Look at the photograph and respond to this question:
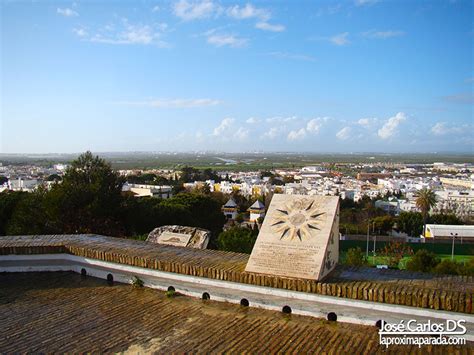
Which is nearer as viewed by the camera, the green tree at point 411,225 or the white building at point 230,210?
the green tree at point 411,225

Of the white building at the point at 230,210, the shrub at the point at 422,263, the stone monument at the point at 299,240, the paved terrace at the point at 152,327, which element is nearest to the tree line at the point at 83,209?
the stone monument at the point at 299,240

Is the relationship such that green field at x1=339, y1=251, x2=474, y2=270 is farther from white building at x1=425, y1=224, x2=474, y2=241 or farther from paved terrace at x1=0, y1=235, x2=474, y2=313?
paved terrace at x1=0, y1=235, x2=474, y2=313

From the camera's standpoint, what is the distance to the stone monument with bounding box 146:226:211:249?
320 inches

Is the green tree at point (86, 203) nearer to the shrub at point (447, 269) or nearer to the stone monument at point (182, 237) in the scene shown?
the stone monument at point (182, 237)

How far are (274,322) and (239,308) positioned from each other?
0.60m

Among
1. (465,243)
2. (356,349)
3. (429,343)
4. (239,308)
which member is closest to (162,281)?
(239,308)

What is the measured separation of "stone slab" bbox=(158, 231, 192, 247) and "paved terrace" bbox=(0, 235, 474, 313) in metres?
0.79

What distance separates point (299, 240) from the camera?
223 inches

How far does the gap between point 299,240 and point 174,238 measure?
337 centimetres

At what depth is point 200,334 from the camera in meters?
4.74

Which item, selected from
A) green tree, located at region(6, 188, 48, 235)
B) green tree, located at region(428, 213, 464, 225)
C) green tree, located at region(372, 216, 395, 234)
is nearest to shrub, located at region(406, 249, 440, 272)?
green tree, located at region(6, 188, 48, 235)

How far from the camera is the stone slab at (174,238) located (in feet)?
27.0

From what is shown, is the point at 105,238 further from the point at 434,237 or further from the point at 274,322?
the point at 434,237

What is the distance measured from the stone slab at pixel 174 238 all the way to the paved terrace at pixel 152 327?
6.56ft
